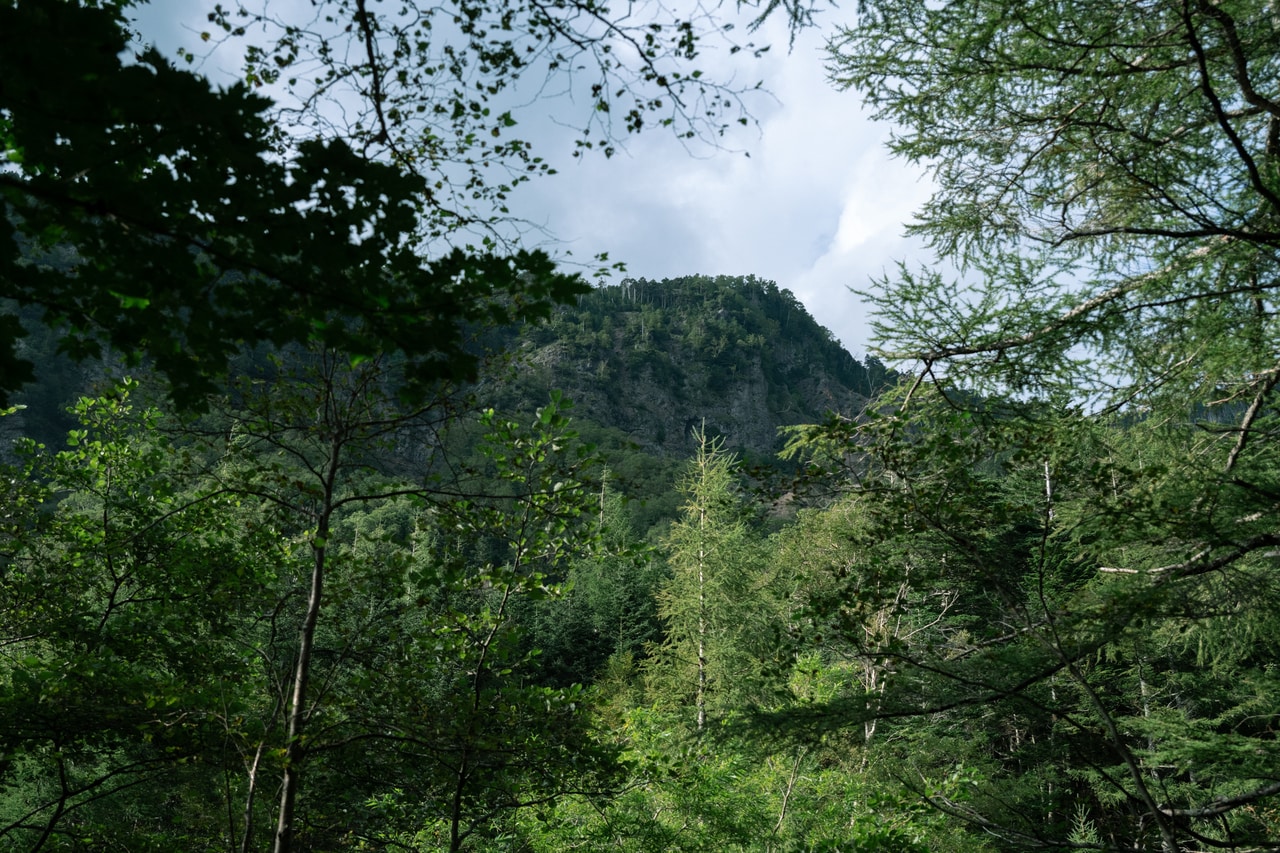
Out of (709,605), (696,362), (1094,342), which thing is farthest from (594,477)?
(696,362)

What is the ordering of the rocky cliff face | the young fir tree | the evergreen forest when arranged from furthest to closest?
the rocky cliff face, the young fir tree, the evergreen forest

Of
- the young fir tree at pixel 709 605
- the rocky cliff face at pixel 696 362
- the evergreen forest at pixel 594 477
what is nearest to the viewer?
the evergreen forest at pixel 594 477

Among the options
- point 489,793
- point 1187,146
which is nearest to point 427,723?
point 489,793

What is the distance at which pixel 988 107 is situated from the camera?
13.7 ft

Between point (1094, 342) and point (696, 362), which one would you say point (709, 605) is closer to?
point (1094, 342)

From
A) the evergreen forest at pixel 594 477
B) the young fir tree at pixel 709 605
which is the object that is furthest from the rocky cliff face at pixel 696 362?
the evergreen forest at pixel 594 477

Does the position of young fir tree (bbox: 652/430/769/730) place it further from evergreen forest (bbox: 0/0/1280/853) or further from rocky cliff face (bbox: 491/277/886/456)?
rocky cliff face (bbox: 491/277/886/456)

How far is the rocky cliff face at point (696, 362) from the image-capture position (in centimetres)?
13325

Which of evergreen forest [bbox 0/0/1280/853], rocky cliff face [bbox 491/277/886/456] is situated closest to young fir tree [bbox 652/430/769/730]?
evergreen forest [bbox 0/0/1280/853]

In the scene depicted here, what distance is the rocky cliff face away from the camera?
133 meters

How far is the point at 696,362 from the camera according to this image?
149750 millimetres

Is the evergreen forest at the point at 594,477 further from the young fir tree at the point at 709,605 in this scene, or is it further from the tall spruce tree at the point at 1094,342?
the young fir tree at the point at 709,605

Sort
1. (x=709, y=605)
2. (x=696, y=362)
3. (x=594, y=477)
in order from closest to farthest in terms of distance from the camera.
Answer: (x=594, y=477) → (x=709, y=605) → (x=696, y=362)

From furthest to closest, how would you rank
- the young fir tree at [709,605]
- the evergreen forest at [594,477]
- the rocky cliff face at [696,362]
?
the rocky cliff face at [696,362] → the young fir tree at [709,605] → the evergreen forest at [594,477]
